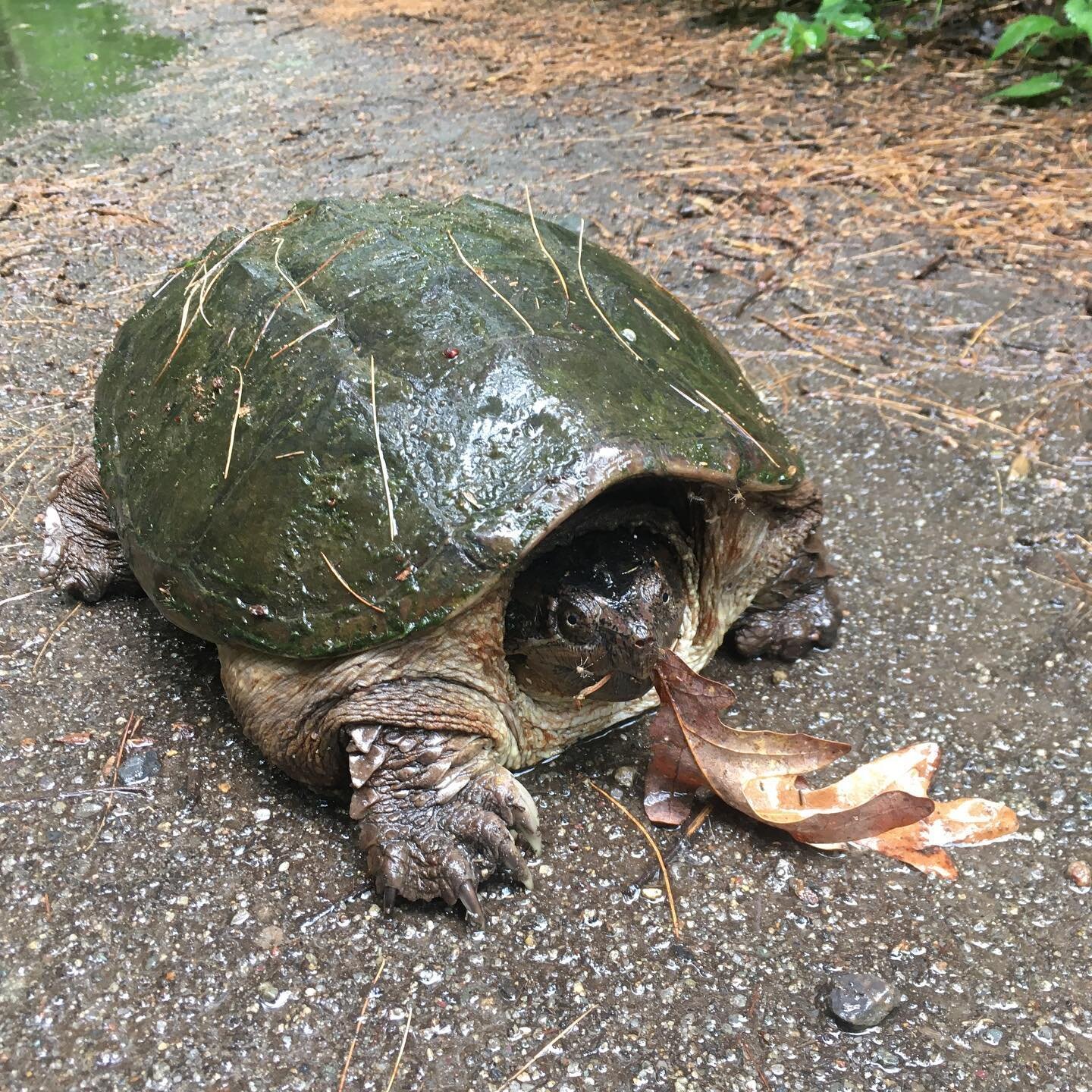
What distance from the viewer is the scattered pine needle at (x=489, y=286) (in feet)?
6.84

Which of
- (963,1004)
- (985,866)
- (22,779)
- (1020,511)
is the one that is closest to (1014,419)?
(1020,511)

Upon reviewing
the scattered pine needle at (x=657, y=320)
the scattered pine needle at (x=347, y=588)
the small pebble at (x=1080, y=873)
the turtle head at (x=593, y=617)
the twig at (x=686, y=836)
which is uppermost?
the scattered pine needle at (x=657, y=320)

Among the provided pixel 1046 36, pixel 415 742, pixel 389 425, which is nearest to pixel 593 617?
pixel 415 742

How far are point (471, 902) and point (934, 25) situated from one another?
22.3 ft

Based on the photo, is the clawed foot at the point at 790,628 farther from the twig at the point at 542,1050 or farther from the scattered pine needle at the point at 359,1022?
the scattered pine needle at the point at 359,1022

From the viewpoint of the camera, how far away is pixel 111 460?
245cm

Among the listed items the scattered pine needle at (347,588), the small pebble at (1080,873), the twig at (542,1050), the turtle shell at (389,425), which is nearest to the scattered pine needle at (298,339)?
the turtle shell at (389,425)

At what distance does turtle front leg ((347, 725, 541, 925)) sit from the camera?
1.84 meters

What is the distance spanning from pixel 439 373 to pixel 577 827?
1.01 m

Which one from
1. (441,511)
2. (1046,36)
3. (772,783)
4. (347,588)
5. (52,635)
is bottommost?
(772,783)

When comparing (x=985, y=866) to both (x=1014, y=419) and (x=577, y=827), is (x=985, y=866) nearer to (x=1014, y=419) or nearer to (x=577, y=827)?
(x=577, y=827)

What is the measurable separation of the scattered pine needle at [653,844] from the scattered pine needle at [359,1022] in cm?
56

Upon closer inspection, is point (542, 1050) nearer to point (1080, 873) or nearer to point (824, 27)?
point (1080, 873)

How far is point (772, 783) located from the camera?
6.62 ft
